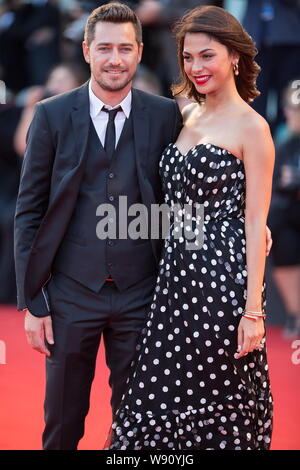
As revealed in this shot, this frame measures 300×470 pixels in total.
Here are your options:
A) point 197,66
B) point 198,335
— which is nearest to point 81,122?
point 197,66

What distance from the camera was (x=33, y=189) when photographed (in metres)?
2.68

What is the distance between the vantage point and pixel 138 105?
2.74m

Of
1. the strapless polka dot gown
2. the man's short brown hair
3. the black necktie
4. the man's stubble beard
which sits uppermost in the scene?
the man's short brown hair

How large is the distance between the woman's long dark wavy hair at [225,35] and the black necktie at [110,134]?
31 cm

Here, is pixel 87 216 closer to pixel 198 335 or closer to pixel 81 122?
pixel 81 122

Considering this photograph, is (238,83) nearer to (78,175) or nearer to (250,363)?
(78,175)

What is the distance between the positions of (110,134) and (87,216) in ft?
0.86

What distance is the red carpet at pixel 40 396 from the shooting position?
3.43 metres

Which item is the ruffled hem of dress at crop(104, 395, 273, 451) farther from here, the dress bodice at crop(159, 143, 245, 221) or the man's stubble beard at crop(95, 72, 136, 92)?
the man's stubble beard at crop(95, 72, 136, 92)

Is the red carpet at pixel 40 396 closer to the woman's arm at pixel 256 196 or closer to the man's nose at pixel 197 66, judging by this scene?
the woman's arm at pixel 256 196

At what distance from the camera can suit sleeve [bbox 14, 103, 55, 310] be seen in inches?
105

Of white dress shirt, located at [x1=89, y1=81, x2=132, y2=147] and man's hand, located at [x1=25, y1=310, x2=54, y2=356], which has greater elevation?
white dress shirt, located at [x1=89, y1=81, x2=132, y2=147]

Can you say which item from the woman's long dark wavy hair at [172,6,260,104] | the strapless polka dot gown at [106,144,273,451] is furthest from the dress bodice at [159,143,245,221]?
the woman's long dark wavy hair at [172,6,260,104]

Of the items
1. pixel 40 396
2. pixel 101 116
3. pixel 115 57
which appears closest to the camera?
pixel 115 57
